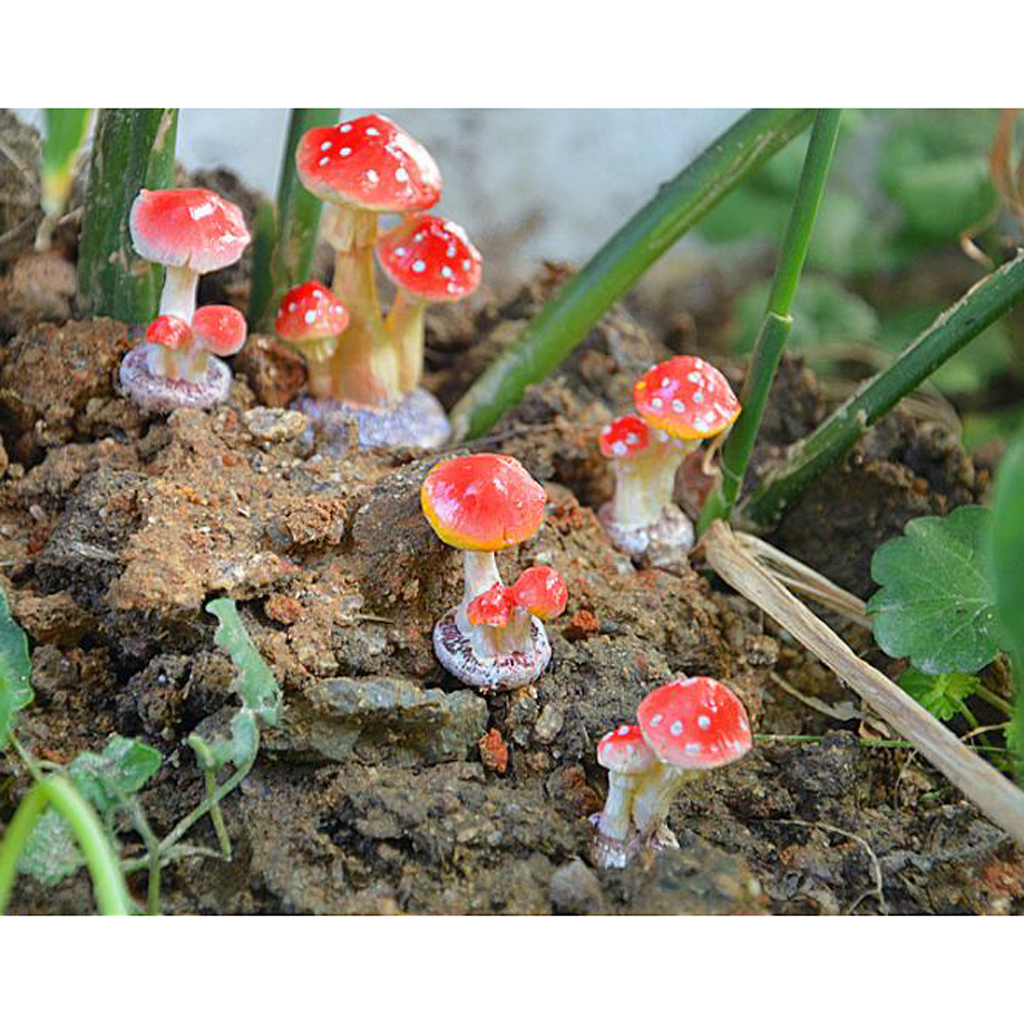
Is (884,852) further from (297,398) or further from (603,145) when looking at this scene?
(603,145)

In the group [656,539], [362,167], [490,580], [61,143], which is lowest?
[656,539]

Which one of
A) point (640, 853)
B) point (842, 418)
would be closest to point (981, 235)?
point (842, 418)

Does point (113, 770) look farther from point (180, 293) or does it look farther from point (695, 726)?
point (180, 293)

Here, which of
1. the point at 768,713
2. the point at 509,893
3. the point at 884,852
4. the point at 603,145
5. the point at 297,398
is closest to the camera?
the point at 509,893

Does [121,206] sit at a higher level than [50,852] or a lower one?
higher

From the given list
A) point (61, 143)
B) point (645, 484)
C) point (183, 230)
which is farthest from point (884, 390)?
point (61, 143)

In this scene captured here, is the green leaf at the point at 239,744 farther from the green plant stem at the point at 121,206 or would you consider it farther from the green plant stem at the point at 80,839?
the green plant stem at the point at 121,206

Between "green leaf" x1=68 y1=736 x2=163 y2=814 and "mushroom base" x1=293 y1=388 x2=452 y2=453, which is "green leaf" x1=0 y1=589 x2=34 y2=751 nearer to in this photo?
"green leaf" x1=68 y1=736 x2=163 y2=814
